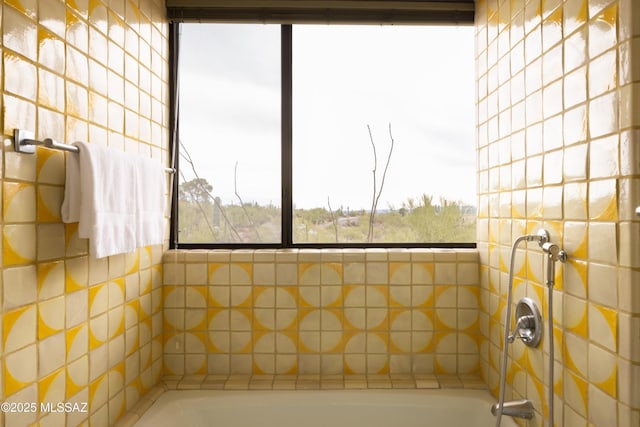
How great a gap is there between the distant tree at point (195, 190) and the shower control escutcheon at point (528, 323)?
144 cm

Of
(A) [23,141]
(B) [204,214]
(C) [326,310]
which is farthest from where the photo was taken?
(B) [204,214]

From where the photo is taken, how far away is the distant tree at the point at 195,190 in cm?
202

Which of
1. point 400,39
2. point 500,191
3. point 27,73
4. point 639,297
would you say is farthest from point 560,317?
point 27,73

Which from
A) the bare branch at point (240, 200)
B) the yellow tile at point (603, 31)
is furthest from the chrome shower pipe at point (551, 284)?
A: the bare branch at point (240, 200)

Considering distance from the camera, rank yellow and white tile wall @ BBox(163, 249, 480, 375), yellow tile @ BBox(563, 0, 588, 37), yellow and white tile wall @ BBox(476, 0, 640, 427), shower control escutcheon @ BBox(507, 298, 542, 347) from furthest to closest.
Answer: yellow and white tile wall @ BBox(163, 249, 480, 375) < shower control escutcheon @ BBox(507, 298, 542, 347) < yellow tile @ BBox(563, 0, 588, 37) < yellow and white tile wall @ BBox(476, 0, 640, 427)

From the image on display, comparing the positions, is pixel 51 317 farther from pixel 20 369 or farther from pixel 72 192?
pixel 72 192

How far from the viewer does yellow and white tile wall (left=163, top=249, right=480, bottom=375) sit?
1866 mm

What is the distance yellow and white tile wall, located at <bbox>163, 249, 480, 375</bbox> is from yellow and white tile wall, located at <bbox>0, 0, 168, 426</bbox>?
224mm

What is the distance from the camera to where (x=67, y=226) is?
1.20m

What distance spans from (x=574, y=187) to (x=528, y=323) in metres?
0.50

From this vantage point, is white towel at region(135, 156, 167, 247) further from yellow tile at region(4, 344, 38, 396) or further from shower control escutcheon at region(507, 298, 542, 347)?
shower control escutcheon at region(507, 298, 542, 347)

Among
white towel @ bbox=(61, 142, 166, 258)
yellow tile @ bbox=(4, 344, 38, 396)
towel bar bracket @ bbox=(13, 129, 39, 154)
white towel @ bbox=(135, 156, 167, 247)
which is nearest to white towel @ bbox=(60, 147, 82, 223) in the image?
white towel @ bbox=(61, 142, 166, 258)

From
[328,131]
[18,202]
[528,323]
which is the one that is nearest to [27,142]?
[18,202]

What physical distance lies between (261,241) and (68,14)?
3.81 feet
